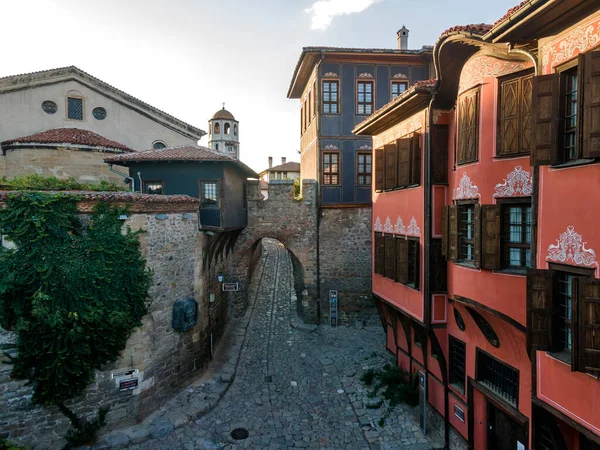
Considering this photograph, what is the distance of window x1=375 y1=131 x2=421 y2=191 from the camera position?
983cm

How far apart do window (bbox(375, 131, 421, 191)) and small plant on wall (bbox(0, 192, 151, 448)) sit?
8.05m

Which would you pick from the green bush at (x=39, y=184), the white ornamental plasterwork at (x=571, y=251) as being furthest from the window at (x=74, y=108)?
the white ornamental plasterwork at (x=571, y=251)

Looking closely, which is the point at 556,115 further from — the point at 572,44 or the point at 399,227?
the point at 399,227

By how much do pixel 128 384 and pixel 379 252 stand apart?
8779mm

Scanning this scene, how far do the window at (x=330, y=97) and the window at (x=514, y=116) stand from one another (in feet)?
38.4

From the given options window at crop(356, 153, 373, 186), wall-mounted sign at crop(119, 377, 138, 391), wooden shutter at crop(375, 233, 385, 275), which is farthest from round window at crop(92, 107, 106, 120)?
wooden shutter at crop(375, 233, 385, 275)

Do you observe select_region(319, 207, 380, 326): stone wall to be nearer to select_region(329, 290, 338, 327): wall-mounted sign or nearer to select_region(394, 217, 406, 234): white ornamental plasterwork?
select_region(329, 290, 338, 327): wall-mounted sign

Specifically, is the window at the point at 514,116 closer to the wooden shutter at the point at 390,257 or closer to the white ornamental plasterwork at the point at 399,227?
the white ornamental plasterwork at the point at 399,227

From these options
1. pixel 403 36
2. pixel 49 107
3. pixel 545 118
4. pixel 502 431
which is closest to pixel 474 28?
pixel 545 118

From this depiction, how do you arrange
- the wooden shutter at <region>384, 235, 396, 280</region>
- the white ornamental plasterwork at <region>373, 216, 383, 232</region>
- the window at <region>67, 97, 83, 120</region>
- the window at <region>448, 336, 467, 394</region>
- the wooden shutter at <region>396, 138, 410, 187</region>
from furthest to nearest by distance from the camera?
the window at <region>67, 97, 83, 120</region> → the white ornamental plasterwork at <region>373, 216, 383, 232</region> → the wooden shutter at <region>384, 235, 396, 280</region> → the wooden shutter at <region>396, 138, 410, 187</region> → the window at <region>448, 336, 467, 394</region>

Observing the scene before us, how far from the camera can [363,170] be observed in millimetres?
18047

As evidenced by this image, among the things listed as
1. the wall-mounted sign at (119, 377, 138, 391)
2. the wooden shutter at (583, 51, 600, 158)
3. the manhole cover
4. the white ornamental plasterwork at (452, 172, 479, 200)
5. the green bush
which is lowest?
the manhole cover

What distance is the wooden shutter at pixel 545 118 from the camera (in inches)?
206

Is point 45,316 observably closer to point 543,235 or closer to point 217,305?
point 217,305
